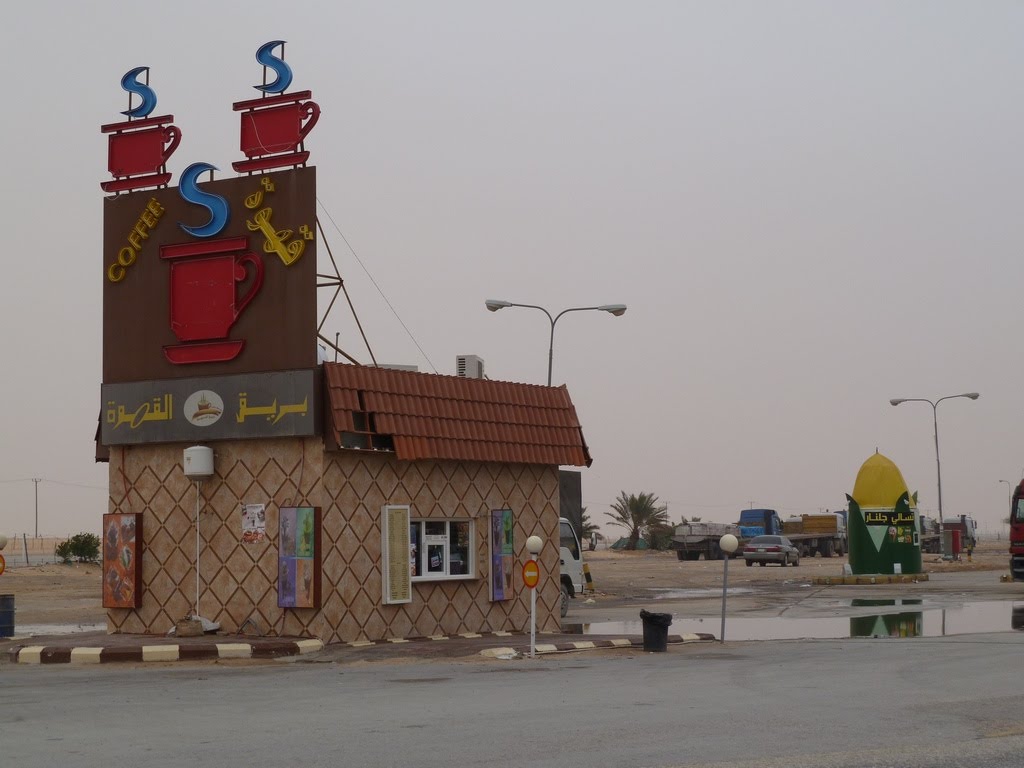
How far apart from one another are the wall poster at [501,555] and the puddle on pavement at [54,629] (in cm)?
825

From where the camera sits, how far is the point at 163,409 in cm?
2208

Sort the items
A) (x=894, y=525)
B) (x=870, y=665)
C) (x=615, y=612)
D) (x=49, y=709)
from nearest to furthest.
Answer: (x=49, y=709), (x=870, y=665), (x=615, y=612), (x=894, y=525)

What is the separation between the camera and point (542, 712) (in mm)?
12148

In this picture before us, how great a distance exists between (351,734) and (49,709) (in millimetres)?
4054

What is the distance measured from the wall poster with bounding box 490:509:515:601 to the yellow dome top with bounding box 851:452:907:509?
2467 centimetres

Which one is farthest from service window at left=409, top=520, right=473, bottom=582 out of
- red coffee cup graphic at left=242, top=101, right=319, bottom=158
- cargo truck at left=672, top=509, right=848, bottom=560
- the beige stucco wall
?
cargo truck at left=672, top=509, right=848, bottom=560

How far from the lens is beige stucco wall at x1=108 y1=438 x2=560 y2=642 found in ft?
68.3

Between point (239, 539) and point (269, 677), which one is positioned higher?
point (239, 539)

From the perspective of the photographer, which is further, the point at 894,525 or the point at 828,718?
the point at 894,525

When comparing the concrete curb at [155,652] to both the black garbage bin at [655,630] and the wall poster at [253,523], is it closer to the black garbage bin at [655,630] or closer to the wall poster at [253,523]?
the wall poster at [253,523]

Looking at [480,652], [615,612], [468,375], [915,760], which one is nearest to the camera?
[915,760]

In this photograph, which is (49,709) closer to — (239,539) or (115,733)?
(115,733)

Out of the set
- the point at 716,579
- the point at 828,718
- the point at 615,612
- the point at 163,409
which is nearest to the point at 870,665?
the point at 828,718

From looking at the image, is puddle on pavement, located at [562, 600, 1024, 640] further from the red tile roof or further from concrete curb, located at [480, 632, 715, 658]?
the red tile roof
